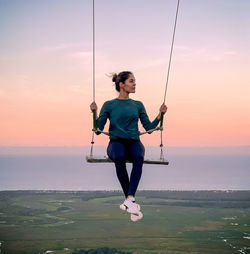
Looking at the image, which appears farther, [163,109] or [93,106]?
[163,109]

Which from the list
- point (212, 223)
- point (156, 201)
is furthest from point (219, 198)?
point (212, 223)

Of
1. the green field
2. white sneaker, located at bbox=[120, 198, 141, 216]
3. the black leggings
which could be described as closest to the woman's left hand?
the black leggings

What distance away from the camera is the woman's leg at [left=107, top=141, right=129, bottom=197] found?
218 inches

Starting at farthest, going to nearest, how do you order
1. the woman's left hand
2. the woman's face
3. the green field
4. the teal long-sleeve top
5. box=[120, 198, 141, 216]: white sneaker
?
the green field, the woman's left hand, the woman's face, the teal long-sleeve top, box=[120, 198, 141, 216]: white sneaker

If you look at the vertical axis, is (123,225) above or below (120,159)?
below

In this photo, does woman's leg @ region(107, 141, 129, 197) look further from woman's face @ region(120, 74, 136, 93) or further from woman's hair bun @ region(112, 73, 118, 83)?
woman's hair bun @ region(112, 73, 118, 83)

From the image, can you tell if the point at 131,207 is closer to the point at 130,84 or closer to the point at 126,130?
the point at 126,130

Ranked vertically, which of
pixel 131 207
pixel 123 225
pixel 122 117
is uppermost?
pixel 122 117

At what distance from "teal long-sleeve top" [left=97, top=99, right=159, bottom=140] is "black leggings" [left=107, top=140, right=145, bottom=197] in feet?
0.38

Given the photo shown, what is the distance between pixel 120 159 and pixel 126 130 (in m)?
0.47

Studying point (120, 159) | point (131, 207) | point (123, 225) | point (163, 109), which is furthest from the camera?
point (123, 225)

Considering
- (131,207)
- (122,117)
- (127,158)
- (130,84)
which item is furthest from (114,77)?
(131,207)

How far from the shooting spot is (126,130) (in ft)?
18.8

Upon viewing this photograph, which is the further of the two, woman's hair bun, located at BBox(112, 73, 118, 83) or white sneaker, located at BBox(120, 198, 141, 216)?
woman's hair bun, located at BBox(112, 73, 118, 83)
